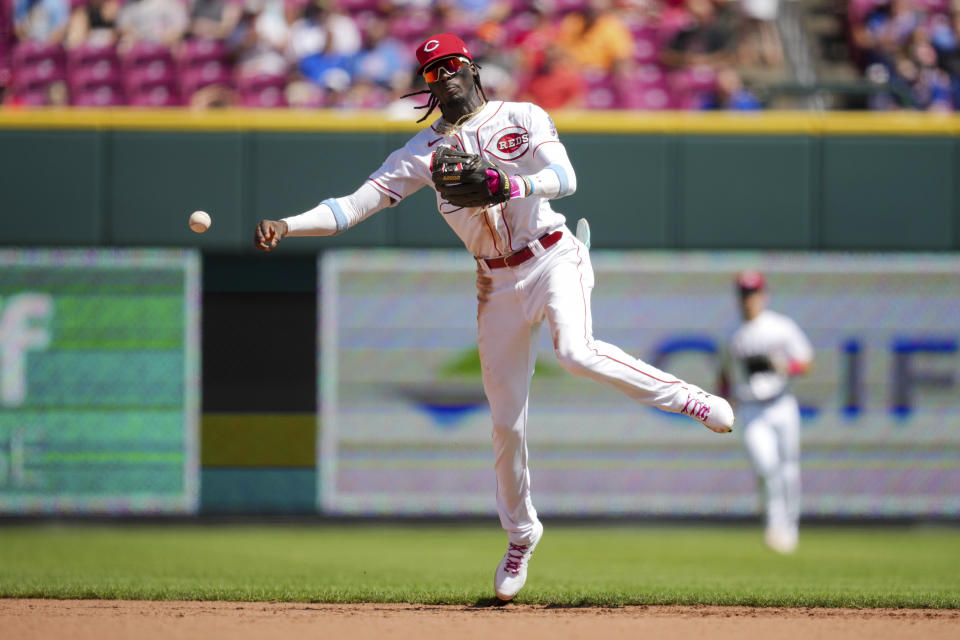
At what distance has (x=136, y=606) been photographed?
5.01 meters

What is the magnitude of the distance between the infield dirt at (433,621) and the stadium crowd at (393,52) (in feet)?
17.1

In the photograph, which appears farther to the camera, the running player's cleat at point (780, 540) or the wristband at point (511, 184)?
the running player's cleat at point (780, 540)

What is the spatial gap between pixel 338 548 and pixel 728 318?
11.1ft

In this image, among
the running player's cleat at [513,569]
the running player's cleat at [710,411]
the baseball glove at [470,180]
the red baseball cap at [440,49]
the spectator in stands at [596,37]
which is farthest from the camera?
the spectator in stands at [596,37]

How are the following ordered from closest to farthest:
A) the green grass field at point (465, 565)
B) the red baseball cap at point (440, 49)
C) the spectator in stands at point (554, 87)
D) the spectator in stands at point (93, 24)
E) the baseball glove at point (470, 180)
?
the baseball glove at point (470, 180)
the red baseball cap at point (440, 49)
the green grass field at point (465, 565)
the spectator in stands at point (554, 87)
the spectator in stands at point (93, 24)

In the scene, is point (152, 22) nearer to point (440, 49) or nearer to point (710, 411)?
point (440, 49)

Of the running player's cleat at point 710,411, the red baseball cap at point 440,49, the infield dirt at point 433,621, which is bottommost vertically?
the infield dirt at point 433,621

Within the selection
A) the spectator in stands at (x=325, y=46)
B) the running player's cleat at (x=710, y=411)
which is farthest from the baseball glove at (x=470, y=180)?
the spectator in stands at (x=325, y=46)

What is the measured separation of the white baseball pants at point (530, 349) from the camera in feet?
14.7

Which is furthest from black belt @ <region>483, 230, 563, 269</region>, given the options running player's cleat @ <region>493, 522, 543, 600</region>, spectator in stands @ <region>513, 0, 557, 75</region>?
spectator in stands @ <region>513, 0, 557, 75</region>

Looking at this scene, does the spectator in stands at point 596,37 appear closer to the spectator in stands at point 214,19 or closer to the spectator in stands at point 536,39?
the spectator in stands at point 536,39

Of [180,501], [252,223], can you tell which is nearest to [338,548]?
[180,501]

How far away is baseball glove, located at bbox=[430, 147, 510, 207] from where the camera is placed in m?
4.28

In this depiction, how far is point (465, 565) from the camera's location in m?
7.14
